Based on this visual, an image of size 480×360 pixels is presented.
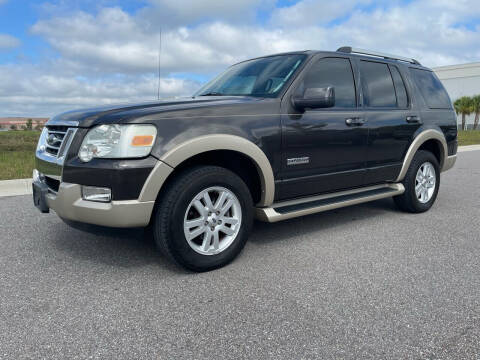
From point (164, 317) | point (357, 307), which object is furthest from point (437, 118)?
point (164, 317)

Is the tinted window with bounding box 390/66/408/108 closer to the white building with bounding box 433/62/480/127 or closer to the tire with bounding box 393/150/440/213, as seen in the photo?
the tire with bounding box 393/150/440/213

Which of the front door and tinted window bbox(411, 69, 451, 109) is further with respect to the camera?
tinted window bbox(411, 69, 451, 109)

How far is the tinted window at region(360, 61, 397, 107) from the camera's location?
4.31m

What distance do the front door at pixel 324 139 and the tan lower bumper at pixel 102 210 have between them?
124cm

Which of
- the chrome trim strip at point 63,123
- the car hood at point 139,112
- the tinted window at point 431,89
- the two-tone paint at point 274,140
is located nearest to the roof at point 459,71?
the tinted window at point 431,89

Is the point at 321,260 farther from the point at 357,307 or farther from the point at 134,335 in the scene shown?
the point at 134,335

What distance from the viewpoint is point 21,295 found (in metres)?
2.73

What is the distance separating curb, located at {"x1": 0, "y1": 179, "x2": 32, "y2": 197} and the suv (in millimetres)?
2838

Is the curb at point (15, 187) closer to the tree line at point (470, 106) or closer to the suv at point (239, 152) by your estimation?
the suv at point (239, 152)

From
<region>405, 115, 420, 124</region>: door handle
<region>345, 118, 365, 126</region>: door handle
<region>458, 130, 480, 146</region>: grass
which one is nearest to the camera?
<region>345, 118, 365, 126</region>: door handle

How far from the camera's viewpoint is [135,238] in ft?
10.8

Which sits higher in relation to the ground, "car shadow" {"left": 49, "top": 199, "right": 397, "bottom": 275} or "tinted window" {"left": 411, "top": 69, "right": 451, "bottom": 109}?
"tinted window" {"left": 411, "top": 69, "right": 451, "bottom": 109}

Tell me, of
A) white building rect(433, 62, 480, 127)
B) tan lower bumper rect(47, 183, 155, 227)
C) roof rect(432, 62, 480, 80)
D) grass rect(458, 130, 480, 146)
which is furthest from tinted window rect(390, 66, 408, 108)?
roof rect(432, 62, 480, 80)

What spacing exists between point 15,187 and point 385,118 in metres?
5.52
